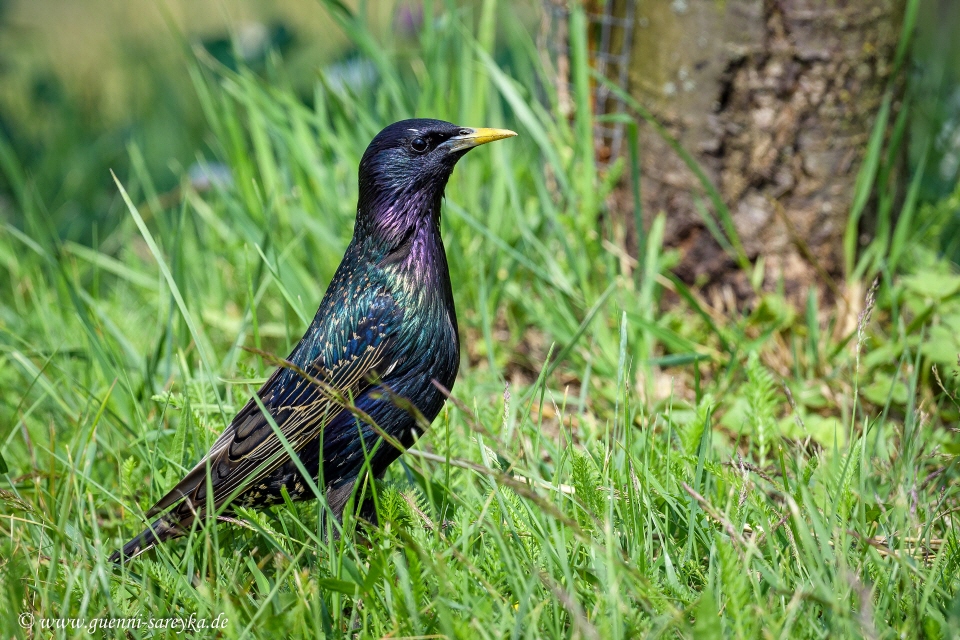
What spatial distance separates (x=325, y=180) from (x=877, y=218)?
2.14 metres

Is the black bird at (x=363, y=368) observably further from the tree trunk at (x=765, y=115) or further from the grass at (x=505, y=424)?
the tree trunk at (x=765, y=115)

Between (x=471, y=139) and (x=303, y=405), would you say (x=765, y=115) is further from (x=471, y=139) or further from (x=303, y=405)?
(x=303, y=405)

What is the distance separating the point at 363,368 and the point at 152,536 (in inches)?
25.6

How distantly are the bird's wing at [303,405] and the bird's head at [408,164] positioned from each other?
0.26 metres

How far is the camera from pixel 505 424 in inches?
85.2

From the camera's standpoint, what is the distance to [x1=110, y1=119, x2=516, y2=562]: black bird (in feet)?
7.20

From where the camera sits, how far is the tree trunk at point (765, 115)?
3.12 meters

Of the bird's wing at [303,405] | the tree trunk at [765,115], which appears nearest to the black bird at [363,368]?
the bird's wing at [303,405]

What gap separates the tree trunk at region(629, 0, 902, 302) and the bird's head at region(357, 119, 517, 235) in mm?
1238

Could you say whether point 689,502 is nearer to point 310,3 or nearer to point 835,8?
point 835,8

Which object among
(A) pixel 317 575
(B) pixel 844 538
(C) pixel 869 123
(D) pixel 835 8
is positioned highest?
(D) pixel 835 8

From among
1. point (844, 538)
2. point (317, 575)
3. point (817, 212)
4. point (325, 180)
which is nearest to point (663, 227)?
point (817, 212)

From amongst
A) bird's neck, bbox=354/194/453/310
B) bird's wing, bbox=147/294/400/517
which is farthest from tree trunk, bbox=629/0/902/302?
bird's wing, bbox=147/294/400/517

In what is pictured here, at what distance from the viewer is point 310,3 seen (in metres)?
7.37
